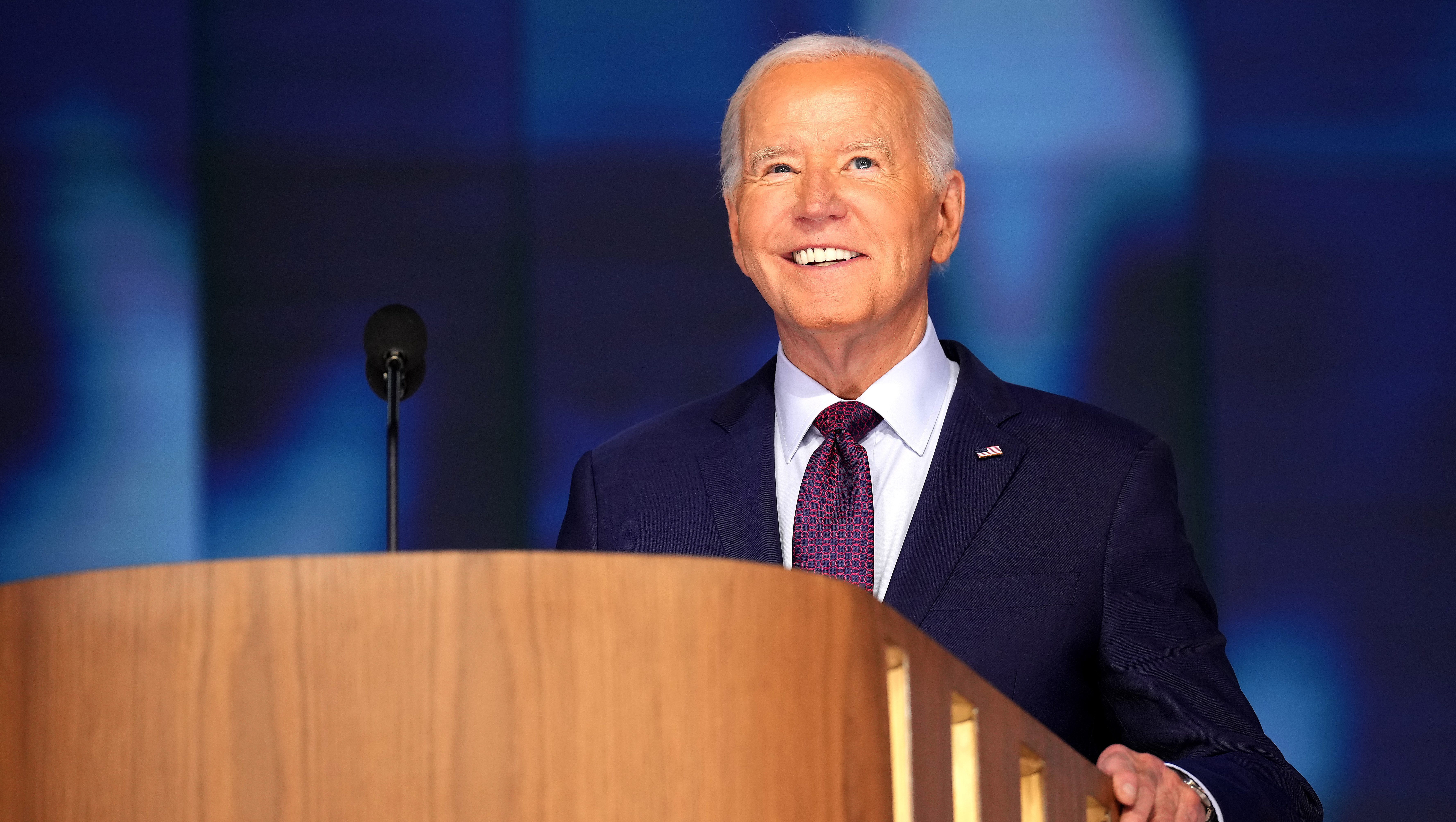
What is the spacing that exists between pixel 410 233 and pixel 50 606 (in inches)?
99.1

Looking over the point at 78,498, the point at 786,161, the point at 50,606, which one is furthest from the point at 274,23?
the point at 50,606

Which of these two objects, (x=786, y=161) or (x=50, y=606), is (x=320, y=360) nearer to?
(x=786, y=161)

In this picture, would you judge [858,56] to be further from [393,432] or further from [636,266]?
[636,266]

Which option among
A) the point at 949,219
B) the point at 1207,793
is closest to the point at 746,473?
the point at 949,219

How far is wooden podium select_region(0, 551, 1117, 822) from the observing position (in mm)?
907

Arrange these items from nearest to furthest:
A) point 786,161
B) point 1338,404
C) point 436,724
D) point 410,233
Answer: point 436,724
point 786,161
point 1338,404
point 410,233

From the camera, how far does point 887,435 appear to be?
209cm

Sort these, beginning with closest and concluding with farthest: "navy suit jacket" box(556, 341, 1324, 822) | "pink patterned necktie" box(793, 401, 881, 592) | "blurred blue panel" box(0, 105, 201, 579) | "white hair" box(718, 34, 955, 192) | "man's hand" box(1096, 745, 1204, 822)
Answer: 1. "man's hand" box(1096, 745, 1204, 822)
2. "navy suit jacket" box(556, 341, 1324, 822)
3. "pink patterned necktie" box(793, 401, 881, 592)
4. "white hair" box(718, 34, 955, 192)
5. "blurred blue panel" box(0, 105, 201, 579)

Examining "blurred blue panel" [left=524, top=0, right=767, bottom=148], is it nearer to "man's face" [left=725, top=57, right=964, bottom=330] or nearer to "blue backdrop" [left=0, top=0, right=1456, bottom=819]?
"blue backdrop" [left=0, top=0, right=1456, bottom=819]

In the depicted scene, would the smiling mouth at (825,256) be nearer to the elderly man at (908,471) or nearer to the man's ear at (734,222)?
the elderly man at (908,471)

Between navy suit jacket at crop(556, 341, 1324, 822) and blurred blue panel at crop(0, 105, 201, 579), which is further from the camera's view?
blurred blue panel at crop(0, 105, 201, 579)

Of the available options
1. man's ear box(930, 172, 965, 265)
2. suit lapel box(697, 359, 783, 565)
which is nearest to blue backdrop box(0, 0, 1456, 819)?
man's ear box(930, 172, 965, 265)

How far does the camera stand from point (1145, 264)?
10.8ft

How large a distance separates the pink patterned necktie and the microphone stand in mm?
498
